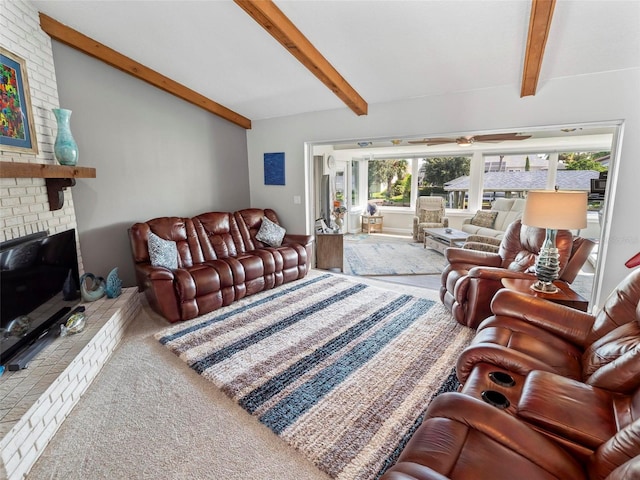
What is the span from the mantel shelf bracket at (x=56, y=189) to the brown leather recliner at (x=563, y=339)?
10.9 feet

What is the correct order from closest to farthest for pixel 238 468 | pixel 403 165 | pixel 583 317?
1. pixel 238 468
2. pixel 583 317
3. pixel 403 165

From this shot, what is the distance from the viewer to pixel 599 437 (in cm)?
114

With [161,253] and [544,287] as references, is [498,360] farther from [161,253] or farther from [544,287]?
[161,253]

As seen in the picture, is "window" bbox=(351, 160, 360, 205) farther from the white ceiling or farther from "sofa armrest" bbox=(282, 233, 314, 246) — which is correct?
the white ceiling

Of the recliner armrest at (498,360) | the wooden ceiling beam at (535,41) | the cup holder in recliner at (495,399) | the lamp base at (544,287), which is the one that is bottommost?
the cup holder in recliner at (495,399)

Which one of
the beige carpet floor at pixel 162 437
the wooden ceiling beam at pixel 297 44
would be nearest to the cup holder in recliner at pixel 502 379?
the beige carpet floor at pixel 162 437

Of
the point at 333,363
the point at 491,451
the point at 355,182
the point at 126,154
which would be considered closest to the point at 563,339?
the point at 491,451

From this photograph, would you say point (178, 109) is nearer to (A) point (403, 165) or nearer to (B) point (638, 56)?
(B) point (638, 56)

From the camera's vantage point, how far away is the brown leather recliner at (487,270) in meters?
2.75

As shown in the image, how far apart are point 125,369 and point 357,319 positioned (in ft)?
6.52

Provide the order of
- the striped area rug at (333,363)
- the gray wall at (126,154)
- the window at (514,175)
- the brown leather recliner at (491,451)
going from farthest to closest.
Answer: the window at (514,175), the gray wall at (126,154), the striped area rug at (333,363), the brown leather recliner at (491,451)

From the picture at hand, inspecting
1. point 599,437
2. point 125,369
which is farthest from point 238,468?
point 599,437

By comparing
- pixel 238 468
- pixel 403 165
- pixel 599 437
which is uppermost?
pixel 403 165

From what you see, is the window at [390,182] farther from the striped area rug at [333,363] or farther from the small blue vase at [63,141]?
the small blue vase at [63,141]
